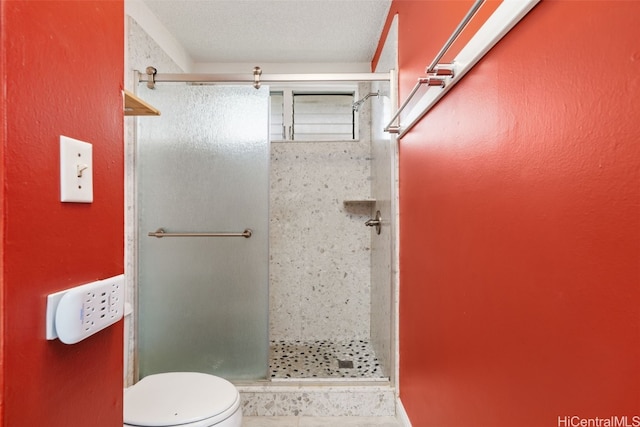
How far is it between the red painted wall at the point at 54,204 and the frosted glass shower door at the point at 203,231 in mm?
1085

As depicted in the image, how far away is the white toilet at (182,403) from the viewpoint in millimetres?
1099

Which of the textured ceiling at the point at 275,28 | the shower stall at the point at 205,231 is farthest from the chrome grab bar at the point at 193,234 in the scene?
the textured ceiling at the point at 275,28

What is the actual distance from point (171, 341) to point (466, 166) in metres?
1.71

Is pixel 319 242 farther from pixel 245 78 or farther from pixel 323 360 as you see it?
pixel 245 78

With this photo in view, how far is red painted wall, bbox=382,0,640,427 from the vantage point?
0.46 m

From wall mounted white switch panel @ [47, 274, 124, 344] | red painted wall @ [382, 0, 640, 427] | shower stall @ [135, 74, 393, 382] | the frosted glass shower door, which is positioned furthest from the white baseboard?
wall mounted white switch panel @ [47, 274, 124, 344]

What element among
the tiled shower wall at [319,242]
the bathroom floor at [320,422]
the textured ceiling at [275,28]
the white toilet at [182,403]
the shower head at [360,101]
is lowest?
the bathroom floor at [320,422]

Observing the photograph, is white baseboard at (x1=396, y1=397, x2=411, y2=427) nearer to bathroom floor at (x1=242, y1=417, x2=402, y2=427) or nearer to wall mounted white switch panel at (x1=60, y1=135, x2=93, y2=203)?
bathroom floor at (x1=242, y1=417, x2=402, y2=427)

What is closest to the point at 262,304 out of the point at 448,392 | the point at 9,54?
the point at 448,392

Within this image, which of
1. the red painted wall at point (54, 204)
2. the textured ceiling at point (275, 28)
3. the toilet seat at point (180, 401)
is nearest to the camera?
the red painted wall at point (54, 204)

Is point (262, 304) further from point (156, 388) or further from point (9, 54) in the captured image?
point (9, 54)

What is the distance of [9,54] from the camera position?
428 mm

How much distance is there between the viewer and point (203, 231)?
177 cm

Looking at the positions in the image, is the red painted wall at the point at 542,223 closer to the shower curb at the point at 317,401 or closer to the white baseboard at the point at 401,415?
the white baseboard at the point at 401,415
